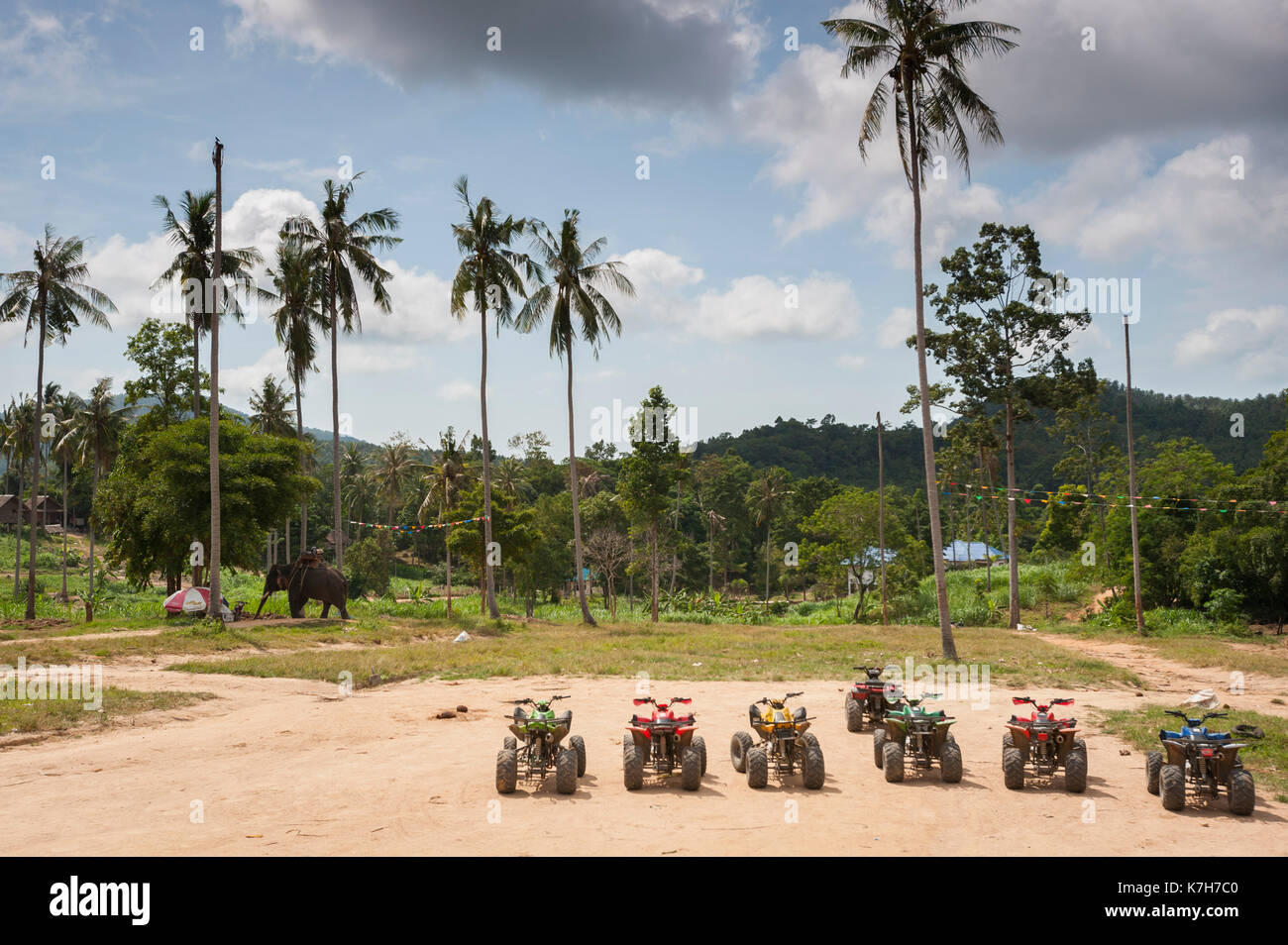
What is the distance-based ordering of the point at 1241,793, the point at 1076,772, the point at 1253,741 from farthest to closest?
the point at 1253,741, the point at 1076,772, the point at 1241,793

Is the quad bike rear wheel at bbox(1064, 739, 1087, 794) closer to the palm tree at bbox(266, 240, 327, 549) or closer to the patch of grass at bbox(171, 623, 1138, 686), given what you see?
the patch of grass at bbox(171, 623, 1138, 686)

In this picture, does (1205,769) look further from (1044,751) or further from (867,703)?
(867,703)

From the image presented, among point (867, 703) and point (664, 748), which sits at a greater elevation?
point (664, 748)

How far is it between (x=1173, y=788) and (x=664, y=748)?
18.9ft

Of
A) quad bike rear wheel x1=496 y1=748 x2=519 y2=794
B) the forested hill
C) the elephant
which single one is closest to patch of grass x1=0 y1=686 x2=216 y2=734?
quad bike rear wheel x1=496 y1=748 x2=519 y2=794

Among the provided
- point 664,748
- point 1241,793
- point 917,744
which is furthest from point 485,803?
A: point 1241,793

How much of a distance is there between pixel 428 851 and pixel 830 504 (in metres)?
40.5

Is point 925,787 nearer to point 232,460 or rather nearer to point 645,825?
point 645,825

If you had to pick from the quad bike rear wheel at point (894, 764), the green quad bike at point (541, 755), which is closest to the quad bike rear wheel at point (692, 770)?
the green quad bike at point (541, 755)

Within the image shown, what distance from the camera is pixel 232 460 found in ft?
108

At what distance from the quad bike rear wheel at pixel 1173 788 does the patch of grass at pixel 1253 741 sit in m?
1.67

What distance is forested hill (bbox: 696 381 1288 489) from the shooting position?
94.6 m

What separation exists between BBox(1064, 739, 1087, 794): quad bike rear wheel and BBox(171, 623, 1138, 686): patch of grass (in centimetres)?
1089

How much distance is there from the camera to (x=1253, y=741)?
493 inches
